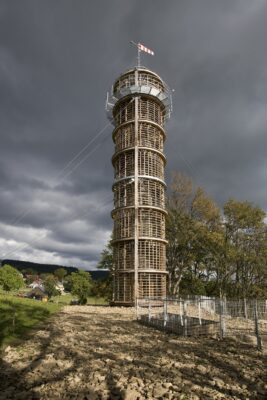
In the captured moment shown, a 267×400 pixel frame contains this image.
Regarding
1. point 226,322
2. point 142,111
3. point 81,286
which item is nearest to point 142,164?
point 142,111

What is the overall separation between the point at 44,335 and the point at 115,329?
426 cm

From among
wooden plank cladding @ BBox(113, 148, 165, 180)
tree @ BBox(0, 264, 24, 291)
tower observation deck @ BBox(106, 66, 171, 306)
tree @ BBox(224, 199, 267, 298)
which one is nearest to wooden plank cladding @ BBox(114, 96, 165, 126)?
tower observation deck @ BBox(106, 66, 171, 306)

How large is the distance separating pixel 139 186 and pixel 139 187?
13cm

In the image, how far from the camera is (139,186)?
128 ft

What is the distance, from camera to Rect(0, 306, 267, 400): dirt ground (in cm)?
738

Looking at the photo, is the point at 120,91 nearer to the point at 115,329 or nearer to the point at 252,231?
the point at 252,231

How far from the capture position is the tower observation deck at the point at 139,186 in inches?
1436

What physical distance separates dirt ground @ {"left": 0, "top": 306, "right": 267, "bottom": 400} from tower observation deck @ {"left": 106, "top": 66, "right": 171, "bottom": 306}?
22137 mm

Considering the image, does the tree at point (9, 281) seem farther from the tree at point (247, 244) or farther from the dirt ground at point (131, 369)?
the dirt ground at point (131, 369)

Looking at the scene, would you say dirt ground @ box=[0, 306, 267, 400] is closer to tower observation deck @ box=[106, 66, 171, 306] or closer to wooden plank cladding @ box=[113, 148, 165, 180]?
tower observation deck @ box=[106, 66, 171, 306]

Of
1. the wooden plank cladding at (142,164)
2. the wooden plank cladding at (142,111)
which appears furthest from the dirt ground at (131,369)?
the wooden plank cladding at (142,111)

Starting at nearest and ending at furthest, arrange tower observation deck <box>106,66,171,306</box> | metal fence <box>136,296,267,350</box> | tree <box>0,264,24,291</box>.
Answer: metal fence <box>136,296,267,350</box>
tower observation deck <box>106,66,171,306</box>
tree <box>0,264,24,291</box>

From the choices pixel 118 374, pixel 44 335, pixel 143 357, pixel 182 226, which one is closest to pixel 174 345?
pixel 143 357

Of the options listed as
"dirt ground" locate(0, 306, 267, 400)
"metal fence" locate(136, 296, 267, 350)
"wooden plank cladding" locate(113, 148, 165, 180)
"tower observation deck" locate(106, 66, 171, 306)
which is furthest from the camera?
"wooden plank cladding" locate(113, 148, 165, 180)
